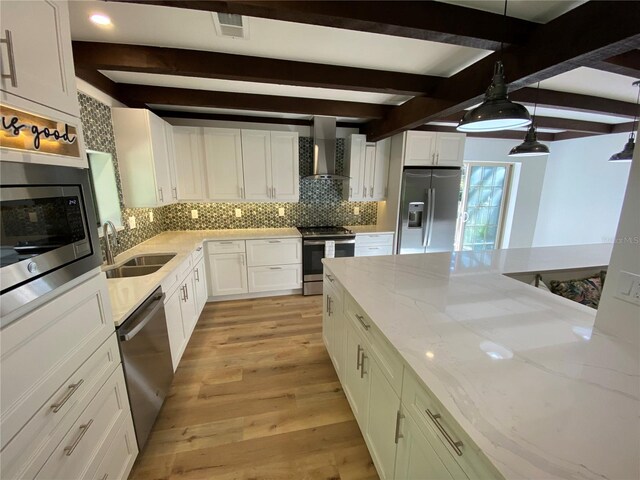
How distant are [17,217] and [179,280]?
5.23 ft

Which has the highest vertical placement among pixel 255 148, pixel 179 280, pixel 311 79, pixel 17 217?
pixel 311 79

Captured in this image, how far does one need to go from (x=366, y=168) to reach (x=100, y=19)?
3091mm

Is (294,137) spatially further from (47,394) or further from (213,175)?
(47,394)

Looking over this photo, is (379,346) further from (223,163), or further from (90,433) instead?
(223,163)

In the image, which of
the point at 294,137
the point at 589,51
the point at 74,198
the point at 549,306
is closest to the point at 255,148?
the point at 294,137

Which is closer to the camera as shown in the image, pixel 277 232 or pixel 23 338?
pixel 23 338

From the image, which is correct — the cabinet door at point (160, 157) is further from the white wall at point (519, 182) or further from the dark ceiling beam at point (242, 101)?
the white wall at point (519, 182)

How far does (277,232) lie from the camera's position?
3754mm

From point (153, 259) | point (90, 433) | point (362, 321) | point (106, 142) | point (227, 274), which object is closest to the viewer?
point (90, 433)

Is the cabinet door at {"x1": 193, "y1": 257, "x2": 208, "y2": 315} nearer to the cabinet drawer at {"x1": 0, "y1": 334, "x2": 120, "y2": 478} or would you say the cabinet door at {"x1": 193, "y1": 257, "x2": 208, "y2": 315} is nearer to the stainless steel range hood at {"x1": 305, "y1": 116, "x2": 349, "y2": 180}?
the cabinet drawer at {"x1": 0, "y1": 334, "x2": 120, "y2": 478}

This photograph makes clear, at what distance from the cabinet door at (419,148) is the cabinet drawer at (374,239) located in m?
1.06

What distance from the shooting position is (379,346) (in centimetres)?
127

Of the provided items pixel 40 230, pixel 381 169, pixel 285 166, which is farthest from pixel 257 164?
Result: pixel 40 230

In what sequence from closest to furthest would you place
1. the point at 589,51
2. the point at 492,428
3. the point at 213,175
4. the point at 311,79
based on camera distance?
1. the point at 492,428
2. the point at 589,51
3. the point at 311,79
4. the point at 213,175
